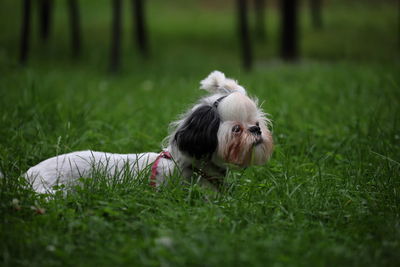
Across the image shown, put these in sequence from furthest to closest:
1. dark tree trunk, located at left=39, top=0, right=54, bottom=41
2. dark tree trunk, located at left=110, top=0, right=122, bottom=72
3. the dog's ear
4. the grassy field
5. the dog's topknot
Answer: dark tree trunk, located at left=39, top=0, right=54, bottom=41, dark tree trunk, located at left=110, top=0, right=122, bottom=72, the dog's topknot, the dog's ear, the grassy field

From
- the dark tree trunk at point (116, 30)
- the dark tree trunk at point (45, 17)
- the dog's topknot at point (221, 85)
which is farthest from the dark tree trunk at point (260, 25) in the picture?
the dog's topknot at point (221, 85)

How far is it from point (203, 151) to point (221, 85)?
2.15 feet

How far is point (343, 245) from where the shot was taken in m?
2.58

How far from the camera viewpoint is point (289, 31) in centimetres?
1712

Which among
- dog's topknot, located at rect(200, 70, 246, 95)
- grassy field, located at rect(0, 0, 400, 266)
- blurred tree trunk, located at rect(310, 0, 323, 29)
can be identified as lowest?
grassy field, located at rect(0, 0, 400, 266)

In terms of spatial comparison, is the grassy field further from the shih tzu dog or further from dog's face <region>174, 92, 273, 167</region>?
dog's face <region>174, 92, 273, 167</region>

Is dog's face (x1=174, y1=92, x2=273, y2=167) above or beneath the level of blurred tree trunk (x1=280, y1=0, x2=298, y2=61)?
beneath

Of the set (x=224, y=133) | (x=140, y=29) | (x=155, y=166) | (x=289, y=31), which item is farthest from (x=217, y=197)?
(x=140, y=29)

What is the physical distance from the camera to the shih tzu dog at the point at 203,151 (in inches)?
129

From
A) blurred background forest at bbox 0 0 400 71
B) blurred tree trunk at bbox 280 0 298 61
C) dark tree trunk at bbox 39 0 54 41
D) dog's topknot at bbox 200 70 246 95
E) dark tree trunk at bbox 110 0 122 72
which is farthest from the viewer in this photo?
dark tree trunk at bbox 39 0 54 41

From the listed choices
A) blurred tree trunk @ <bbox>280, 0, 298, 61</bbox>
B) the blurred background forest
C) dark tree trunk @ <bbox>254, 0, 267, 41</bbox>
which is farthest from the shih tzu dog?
dark tree trunk @ <bbox>254, 0, 267, 41</bbox>

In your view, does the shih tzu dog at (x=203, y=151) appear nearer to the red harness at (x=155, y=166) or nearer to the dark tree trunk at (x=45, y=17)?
the red harness at (x=155, y=166)

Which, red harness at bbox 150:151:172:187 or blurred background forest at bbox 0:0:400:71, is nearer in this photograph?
red harness at bbox 150:151:172:187

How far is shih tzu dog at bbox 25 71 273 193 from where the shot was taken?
10.7 feet
